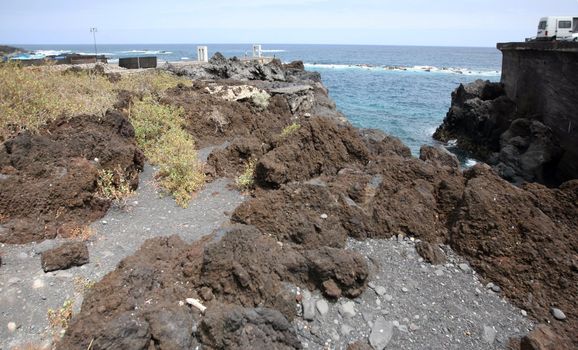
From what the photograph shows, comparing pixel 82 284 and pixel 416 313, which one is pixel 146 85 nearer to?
pixel 82 284

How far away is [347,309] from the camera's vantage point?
505 centimetres

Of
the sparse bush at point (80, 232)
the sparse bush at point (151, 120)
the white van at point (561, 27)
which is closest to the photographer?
the sparse bush at point (80, 232)

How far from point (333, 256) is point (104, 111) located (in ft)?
25.1

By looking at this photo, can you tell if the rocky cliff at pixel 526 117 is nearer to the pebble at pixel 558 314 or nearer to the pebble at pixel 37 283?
the pebble at pixel 558 314

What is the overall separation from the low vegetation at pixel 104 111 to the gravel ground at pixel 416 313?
3822 millimetres

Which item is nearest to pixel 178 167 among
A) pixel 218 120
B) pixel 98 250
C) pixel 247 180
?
pixel 247 180

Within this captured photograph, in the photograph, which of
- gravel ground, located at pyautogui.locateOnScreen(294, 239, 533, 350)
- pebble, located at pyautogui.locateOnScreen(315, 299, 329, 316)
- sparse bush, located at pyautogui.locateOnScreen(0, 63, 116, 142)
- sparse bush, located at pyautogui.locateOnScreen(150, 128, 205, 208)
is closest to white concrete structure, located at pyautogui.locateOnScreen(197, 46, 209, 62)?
sparse bush, located at pyautogui.locateOnScreen(0, 63, 116, 142)

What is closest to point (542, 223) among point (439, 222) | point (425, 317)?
point (439, 222)

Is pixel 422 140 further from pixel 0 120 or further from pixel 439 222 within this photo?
pixel 0 120

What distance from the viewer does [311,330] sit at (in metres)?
4.71

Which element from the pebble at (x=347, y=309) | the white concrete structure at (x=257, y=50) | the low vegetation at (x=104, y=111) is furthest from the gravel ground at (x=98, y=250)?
the white concrete structure at (x=257, y=50)

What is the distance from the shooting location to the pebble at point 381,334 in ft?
15.2

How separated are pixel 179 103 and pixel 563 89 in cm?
1794

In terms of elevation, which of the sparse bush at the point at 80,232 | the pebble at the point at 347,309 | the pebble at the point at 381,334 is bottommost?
the pebble at the point at 381,334
